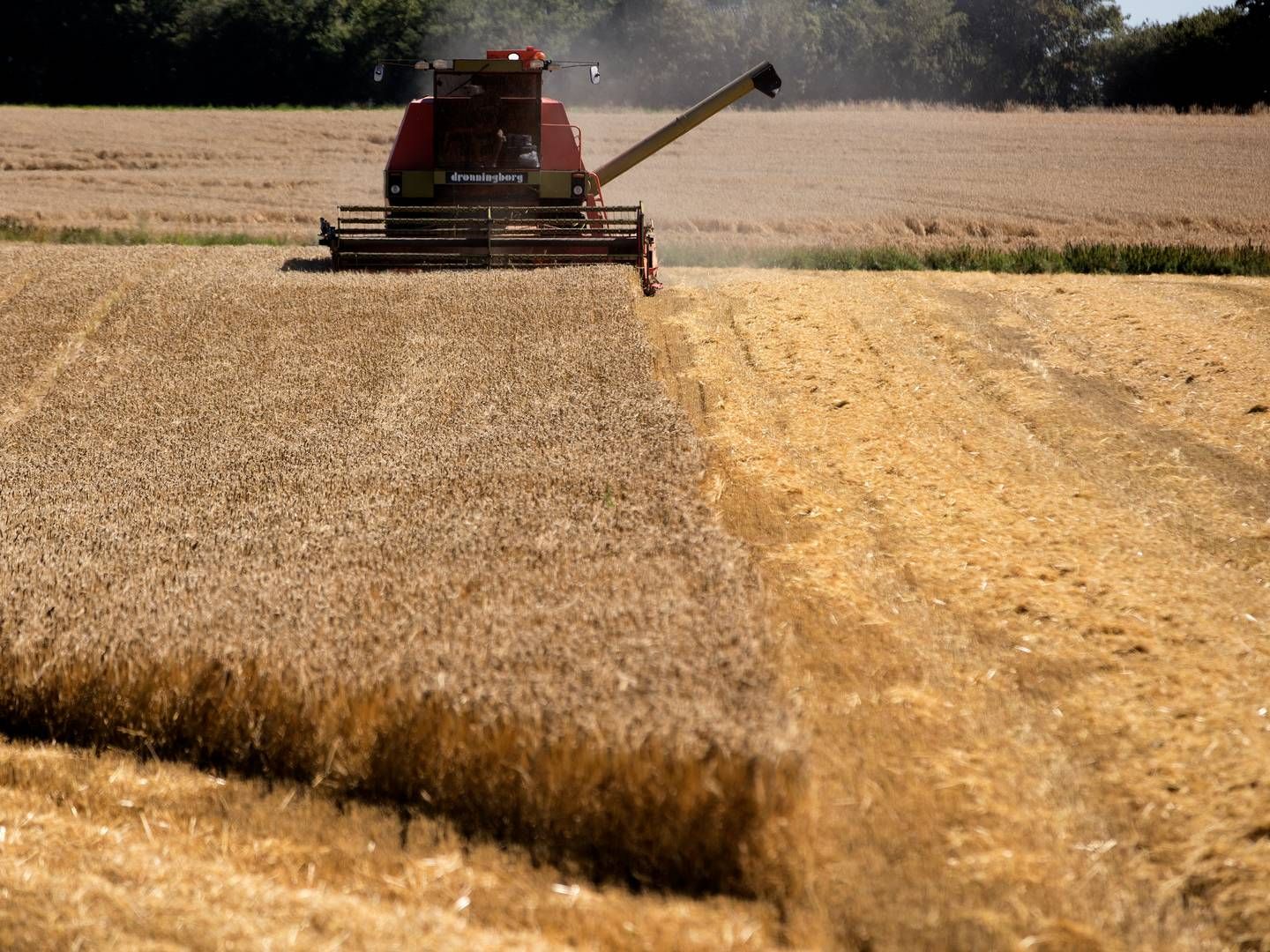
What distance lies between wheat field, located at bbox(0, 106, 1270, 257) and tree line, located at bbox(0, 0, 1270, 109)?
269 inches

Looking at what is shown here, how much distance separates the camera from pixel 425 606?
543 centimetres

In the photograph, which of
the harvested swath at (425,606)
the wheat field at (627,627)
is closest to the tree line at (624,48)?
the wheat field at (627,627)

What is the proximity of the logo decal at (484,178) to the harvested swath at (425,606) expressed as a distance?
4.82 meters

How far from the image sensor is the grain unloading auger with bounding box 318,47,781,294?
14.0 m

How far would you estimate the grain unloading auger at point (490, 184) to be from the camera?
14008 millimetres

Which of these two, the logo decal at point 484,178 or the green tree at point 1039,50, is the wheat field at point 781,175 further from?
the green tree at point 1039,50

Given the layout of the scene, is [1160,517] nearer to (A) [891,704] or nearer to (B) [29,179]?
(A) [891,704]

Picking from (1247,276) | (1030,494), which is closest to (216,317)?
(1030,494)

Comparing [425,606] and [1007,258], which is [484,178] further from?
[425,606]

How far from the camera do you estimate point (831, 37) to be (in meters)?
48.6

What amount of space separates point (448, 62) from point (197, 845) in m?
12.1

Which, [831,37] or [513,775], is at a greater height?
[831,37]

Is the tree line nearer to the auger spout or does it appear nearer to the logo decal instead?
the auger spout

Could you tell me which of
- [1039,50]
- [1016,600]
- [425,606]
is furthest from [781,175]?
[1039,50]
